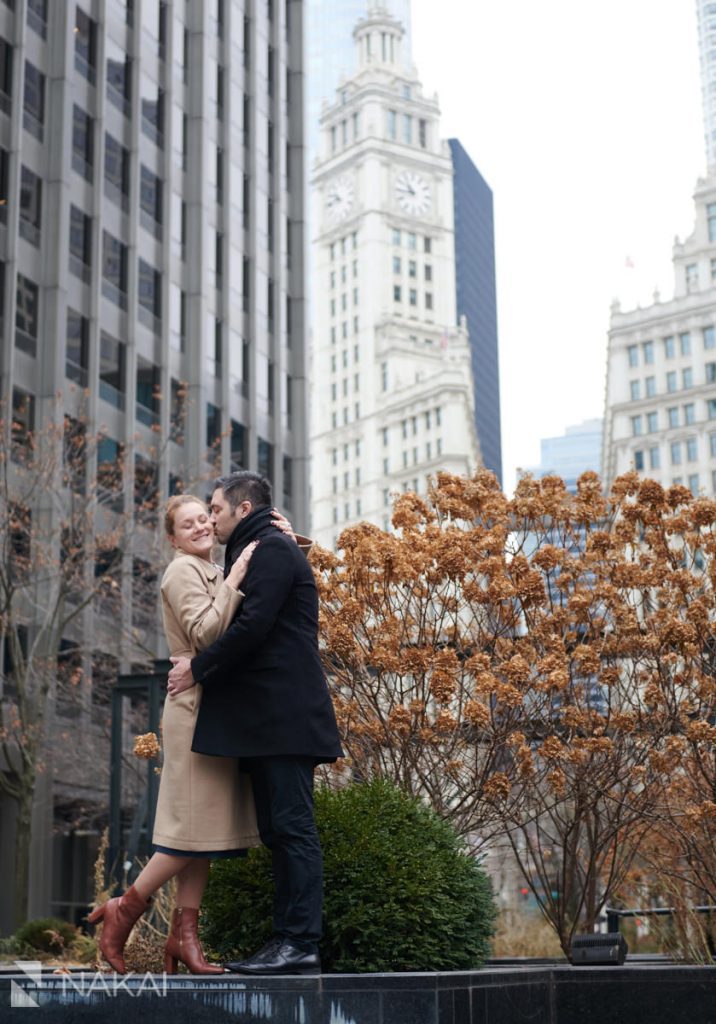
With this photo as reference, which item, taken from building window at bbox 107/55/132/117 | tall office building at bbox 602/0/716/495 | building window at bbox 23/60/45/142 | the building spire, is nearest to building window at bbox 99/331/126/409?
building window at bbox 23/60/45/142

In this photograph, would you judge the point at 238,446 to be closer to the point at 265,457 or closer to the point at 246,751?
the point at 265,457

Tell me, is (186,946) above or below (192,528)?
below

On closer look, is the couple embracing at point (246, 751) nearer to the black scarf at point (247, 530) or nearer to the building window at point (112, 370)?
the black scarf at point (247, 530)

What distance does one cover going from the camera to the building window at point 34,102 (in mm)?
36812

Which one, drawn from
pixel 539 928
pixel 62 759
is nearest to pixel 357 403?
pixel 62 759

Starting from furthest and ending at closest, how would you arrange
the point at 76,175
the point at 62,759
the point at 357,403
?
the point at 357,403 → the point at 76,175 → the point at 62,759

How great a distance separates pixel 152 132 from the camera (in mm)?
43906

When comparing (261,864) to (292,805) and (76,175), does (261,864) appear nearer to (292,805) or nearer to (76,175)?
(292,805)

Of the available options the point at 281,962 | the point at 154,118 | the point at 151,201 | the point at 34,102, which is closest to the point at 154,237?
the point at 151,201

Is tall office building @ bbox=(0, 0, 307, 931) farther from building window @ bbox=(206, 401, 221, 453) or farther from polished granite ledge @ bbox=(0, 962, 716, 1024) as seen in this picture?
polished granite ledge @ bbox=(0, 962, 716, 1024)

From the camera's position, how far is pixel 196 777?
609 cm

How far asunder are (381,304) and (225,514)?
482ft

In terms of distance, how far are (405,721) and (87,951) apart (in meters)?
4.91

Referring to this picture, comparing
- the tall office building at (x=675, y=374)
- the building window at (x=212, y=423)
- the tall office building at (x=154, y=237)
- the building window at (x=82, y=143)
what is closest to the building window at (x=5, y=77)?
the tall office building at (x=154, y=237)
